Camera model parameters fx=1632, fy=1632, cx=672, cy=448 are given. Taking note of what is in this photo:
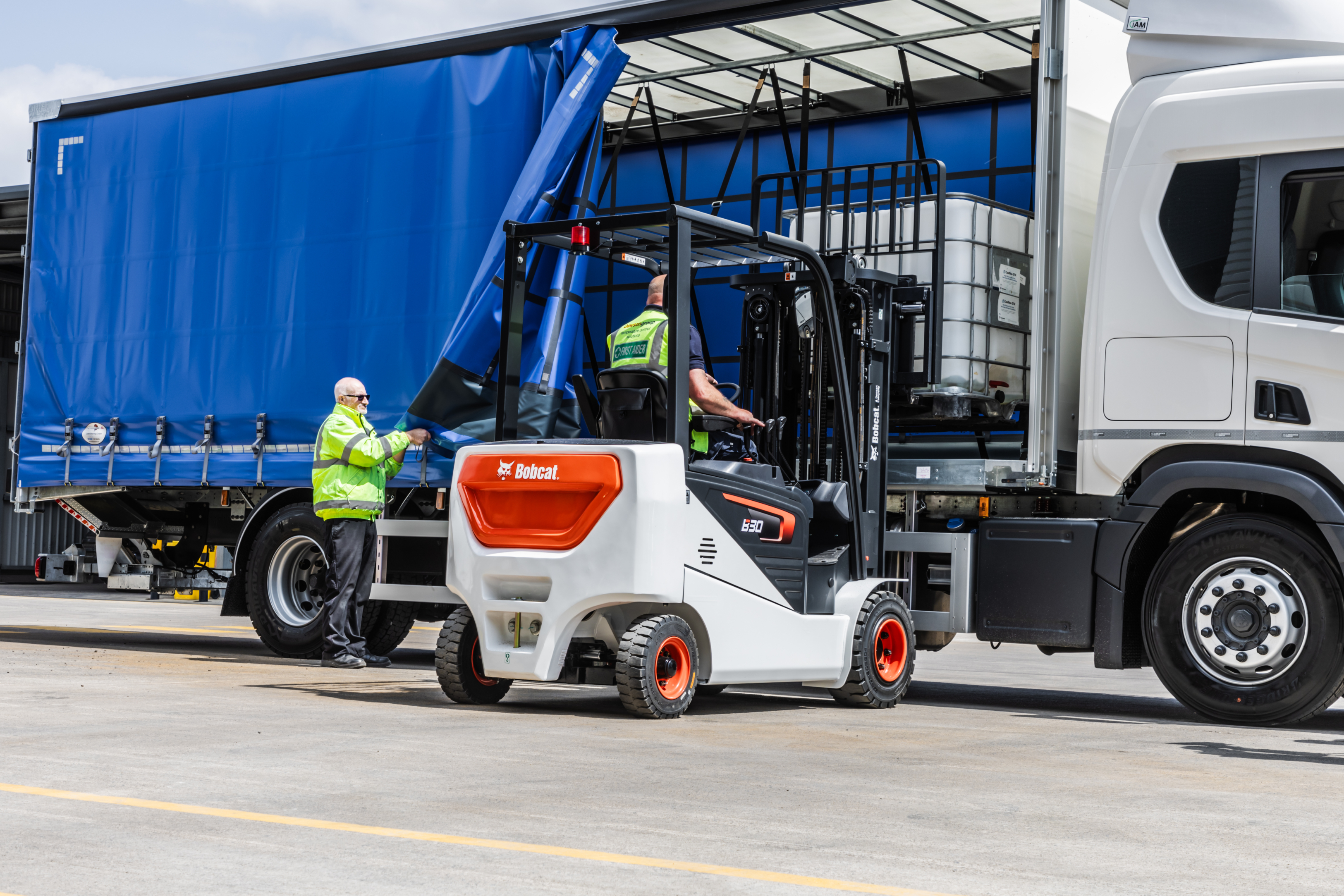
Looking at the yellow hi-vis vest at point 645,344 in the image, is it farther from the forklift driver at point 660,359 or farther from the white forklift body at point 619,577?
the white forklift body at point 619,577

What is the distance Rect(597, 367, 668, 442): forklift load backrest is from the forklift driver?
120 mm

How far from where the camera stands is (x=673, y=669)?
8.04m

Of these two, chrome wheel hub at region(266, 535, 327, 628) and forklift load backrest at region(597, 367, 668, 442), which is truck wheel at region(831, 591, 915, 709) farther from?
chrome wheel hub at region(266, 535, 327, 628)

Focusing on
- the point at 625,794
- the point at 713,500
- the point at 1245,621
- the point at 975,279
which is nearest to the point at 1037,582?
the point at 1245,621

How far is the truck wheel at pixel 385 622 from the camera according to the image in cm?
1098

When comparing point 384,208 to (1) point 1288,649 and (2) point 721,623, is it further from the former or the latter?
(1) point 1288,649

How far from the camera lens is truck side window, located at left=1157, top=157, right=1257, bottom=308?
8.18 m

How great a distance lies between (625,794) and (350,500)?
5.39 meters

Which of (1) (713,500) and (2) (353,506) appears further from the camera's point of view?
(2) (353,506)

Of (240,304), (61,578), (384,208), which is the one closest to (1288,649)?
(384,208)

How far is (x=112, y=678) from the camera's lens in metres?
9.55

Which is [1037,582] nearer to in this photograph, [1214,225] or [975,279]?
[975,279]

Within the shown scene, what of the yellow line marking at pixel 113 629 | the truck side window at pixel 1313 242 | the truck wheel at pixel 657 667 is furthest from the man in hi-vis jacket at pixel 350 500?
the truck side window at pixel 1313 242

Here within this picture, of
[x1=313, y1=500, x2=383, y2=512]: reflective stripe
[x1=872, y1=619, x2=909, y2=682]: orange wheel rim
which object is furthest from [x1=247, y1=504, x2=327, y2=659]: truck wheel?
[x1=872, y1=619, x2=909, y2=682]: orange wheel rim
